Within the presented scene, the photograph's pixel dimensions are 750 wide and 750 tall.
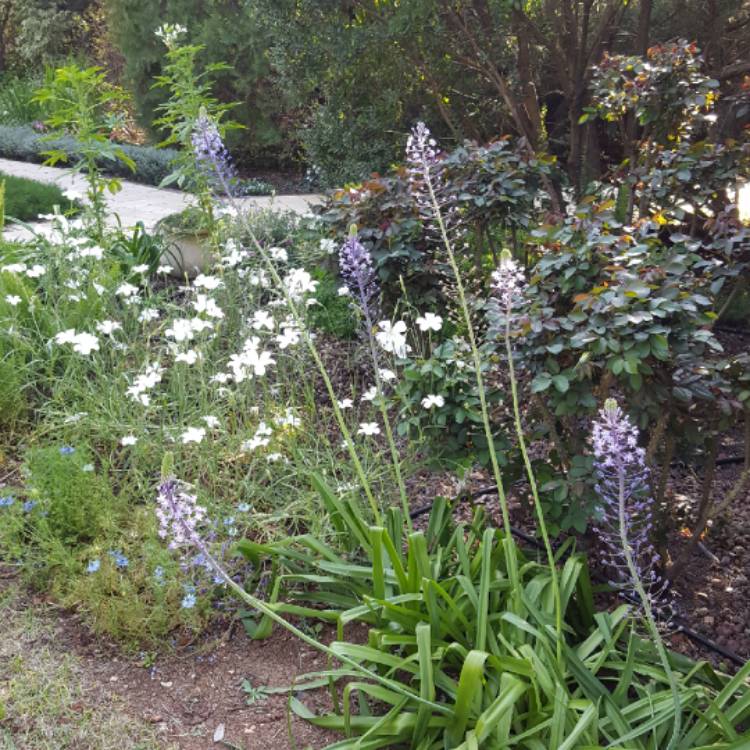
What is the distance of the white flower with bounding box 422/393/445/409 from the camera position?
8.54ft

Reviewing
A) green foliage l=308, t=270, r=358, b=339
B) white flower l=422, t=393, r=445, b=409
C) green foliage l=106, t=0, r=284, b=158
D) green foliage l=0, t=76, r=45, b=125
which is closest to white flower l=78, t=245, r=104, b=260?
green foliage l=308, t=270, r=358, b=339

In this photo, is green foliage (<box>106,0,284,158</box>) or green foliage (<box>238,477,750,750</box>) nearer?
green foliage (<box>238,477,750,750</box>)

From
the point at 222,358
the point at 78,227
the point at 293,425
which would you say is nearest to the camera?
the point at 293,425

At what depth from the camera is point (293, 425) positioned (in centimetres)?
337

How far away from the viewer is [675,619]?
283cm

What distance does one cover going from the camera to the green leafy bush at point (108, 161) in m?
10.1

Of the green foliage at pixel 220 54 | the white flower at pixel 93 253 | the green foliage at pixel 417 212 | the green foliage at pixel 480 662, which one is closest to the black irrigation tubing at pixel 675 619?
the green foliage at pixel 480 662

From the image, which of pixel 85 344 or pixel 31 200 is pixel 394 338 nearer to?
pixel 85 344

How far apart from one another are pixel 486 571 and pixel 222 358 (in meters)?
1.89

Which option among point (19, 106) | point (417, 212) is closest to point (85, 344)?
point (417, 212)

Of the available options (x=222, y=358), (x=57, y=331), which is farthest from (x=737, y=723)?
(x=57, y=331)

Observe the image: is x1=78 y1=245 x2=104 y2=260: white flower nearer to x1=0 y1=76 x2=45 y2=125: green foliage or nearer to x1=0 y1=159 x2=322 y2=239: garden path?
x1=0 y1=159 x2=322 y2=239: garden path

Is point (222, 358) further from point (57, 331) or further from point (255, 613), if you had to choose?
point (255, 613)

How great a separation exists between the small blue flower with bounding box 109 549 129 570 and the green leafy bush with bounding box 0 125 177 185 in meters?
7.11
